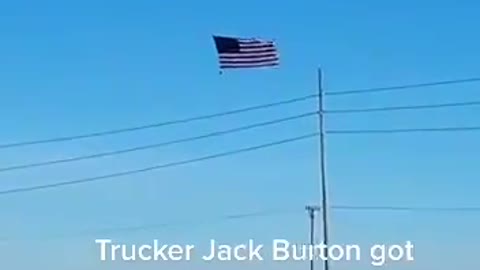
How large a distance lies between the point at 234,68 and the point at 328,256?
23.2ft

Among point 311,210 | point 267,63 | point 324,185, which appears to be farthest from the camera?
point 311,210

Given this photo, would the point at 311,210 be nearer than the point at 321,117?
No

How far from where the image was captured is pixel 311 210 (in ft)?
183

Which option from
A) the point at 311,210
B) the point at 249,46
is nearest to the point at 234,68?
the point at 249,46

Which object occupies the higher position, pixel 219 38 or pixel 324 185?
pixel 219 38

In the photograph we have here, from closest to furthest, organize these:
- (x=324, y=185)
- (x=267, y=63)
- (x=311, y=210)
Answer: (x=267, y=63)
(x=324, y=185)
(x=311, y=210)

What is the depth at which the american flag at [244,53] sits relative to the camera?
115 feet

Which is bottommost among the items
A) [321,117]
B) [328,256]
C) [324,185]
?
[328,256]

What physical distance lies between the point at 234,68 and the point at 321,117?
4.87 metres

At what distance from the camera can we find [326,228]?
36.1 m

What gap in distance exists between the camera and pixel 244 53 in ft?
115

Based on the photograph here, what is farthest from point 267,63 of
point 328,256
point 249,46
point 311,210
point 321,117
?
point 311,210

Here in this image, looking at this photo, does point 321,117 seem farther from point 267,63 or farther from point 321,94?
point 267,63

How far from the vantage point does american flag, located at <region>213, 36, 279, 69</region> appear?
34.9m
